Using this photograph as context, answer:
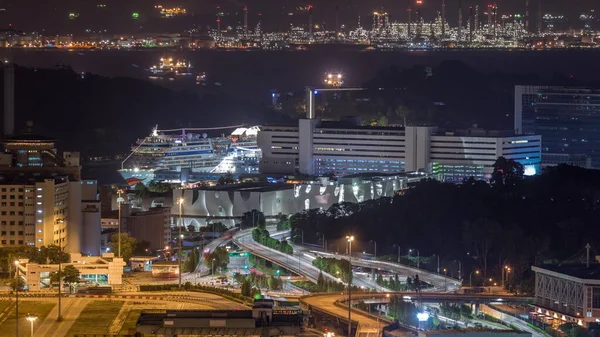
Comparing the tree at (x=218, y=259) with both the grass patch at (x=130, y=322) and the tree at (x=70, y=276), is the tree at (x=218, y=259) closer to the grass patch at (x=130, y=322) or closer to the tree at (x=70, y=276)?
the tree at (x=70, y=276)

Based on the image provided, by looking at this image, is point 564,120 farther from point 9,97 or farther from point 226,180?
point 9,97

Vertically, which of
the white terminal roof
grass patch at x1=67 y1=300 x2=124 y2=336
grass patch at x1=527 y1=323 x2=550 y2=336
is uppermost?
the white terminal roof

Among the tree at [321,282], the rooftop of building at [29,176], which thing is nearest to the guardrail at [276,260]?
the tree at [321,282]

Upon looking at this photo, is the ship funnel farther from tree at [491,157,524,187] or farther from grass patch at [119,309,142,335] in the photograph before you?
grass patch at [119,309,142,335]

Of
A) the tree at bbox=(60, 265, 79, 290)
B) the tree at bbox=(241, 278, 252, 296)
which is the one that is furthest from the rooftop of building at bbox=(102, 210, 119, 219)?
the tree at bbox=(241, 278, 252, 296)

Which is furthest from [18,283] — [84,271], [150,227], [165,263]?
[150,227]

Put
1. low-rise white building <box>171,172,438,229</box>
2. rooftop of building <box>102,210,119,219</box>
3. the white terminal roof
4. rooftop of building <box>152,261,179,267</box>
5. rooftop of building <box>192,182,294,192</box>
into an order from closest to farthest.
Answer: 1. rooftop of building <box>152,261,179,267</box>
2. rooftop of building <box>102,210,119,219</box>
3. low-rise white building <box>171,172,438,229</box>
4. rooftop of building <box>192,182,294,192</box>
5. the white terminal roof

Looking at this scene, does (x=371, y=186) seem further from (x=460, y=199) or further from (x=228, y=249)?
(x=228, y=249)

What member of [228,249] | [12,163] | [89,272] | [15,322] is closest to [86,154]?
[12,163]
